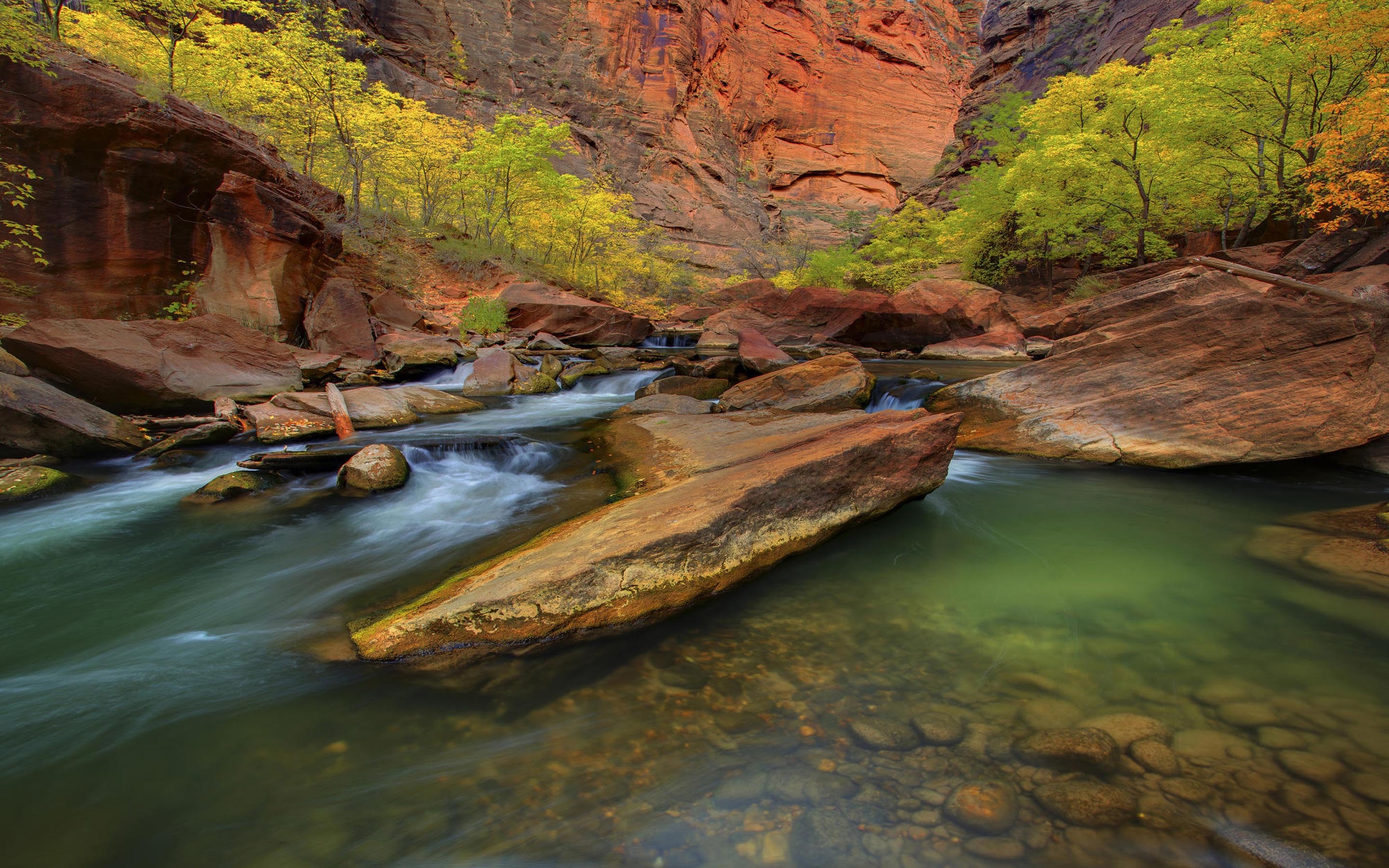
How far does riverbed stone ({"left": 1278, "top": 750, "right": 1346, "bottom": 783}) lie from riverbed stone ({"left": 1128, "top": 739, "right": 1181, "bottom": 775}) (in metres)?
0.40

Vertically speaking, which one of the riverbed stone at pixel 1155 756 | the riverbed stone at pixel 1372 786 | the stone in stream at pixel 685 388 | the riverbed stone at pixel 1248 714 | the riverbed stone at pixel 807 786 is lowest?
the riverbed stone at pixel 807 786

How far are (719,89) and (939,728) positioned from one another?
252 feet

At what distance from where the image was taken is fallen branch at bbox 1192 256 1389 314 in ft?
18.2

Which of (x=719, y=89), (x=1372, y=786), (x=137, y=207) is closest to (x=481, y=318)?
(x=137, y=207)

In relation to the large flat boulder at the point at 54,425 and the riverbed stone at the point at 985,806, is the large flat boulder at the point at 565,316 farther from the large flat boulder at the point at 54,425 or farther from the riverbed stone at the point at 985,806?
the riverbed stone at the point at 985,806

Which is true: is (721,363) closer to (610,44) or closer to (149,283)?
(149,283)

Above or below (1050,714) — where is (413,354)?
above

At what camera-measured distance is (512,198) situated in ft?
95.4

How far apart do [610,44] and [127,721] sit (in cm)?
6934

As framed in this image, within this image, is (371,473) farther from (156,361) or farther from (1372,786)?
(1372,786)

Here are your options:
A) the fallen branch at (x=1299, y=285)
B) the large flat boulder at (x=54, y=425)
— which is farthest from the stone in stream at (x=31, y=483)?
the fallen branch at (x=1299, y=285)

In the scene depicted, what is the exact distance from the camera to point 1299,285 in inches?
226

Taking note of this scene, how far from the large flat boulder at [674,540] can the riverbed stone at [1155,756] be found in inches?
92.8

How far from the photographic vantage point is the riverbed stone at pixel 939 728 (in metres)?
2.56
